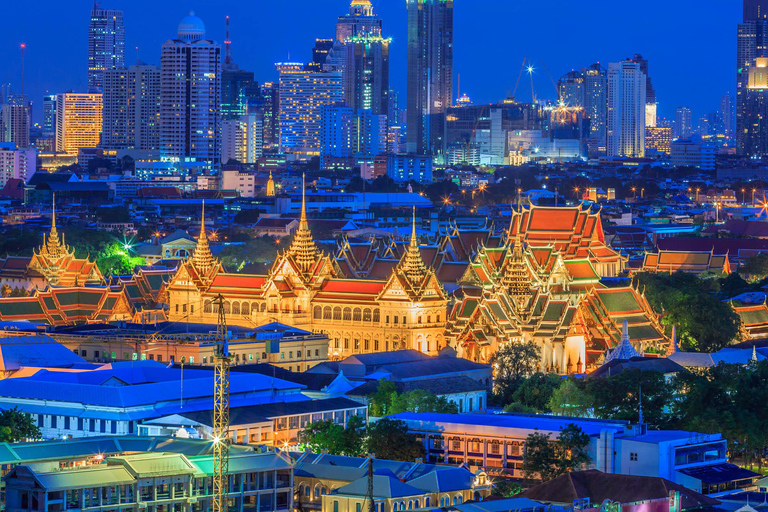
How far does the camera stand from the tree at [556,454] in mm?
78625

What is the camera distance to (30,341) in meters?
109

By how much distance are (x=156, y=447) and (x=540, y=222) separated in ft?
224

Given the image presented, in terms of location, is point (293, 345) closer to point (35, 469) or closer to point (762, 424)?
point (762, 424)

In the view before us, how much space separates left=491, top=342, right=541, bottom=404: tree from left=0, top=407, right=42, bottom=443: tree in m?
27.6

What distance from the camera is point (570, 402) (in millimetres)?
94375

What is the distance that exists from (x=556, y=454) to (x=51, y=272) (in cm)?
7294

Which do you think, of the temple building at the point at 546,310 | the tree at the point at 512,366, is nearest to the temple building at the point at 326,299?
the temple building at the point at 546,310

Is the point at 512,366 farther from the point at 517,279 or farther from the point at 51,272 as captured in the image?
the point at 51,272

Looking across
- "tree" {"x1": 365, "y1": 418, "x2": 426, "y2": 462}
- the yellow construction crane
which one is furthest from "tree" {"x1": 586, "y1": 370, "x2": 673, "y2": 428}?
the yellow construction crane

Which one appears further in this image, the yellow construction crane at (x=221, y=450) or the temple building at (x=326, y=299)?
the temple building at (x=326, y=299)

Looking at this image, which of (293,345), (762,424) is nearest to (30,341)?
(293,345)

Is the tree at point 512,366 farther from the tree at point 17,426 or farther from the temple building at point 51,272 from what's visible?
the temple building at point 51,272

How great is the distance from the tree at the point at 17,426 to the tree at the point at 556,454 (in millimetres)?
19475

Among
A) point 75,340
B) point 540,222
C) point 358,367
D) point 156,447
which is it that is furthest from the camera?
point 540,222
